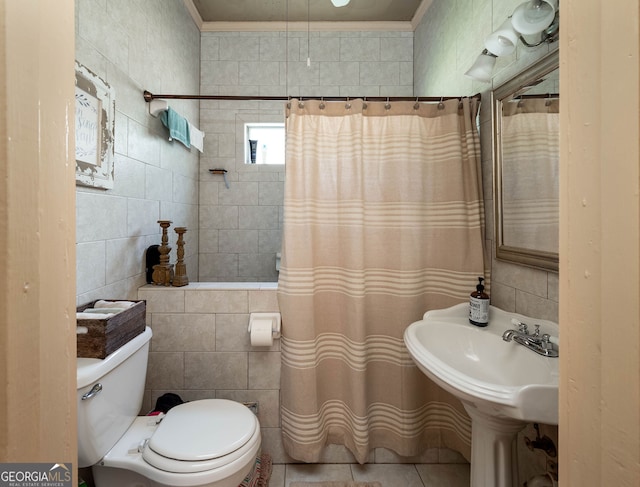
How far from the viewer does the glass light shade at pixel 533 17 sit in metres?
1.03

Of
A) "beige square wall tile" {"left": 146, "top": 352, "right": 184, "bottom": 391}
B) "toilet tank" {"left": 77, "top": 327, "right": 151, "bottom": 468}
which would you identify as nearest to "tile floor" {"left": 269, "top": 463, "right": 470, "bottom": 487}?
"beige square wall tile" {"left": 146, "top": 352, "right": 184, "bottom": 391}

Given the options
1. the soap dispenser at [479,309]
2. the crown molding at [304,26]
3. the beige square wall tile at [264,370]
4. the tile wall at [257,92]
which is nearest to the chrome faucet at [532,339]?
the soap dispenser at [479,309]

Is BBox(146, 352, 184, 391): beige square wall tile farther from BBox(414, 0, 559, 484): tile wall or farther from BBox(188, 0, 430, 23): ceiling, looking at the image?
BBox(188, 0, 430, 23): ceiling

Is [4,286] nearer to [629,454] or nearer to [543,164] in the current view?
[629,454]

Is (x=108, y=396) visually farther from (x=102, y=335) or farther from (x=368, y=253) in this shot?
(x=368, y=253)

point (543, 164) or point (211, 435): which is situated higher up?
point (543, 164)

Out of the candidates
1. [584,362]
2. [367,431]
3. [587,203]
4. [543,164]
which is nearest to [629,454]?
[584,362]

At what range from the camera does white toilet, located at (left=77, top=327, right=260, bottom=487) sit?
3.19 ft

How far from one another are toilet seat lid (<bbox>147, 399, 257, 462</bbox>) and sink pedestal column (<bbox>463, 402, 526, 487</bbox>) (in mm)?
825

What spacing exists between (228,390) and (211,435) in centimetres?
44

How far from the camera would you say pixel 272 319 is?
1.48 m

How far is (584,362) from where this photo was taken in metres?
0.33

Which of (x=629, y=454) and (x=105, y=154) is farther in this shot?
(x=105, y=154)

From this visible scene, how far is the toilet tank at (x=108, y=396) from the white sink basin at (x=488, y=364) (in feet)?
3.43
